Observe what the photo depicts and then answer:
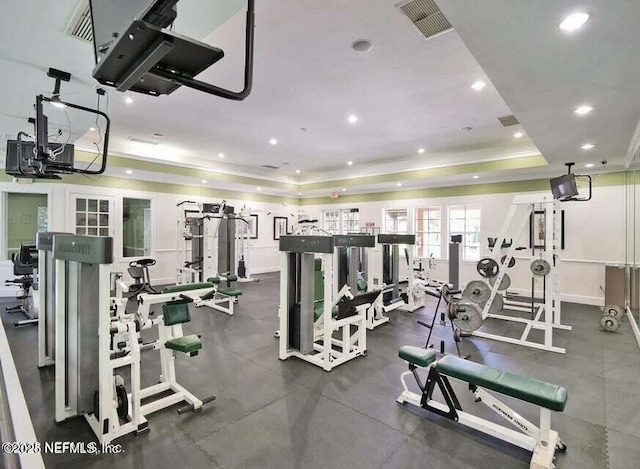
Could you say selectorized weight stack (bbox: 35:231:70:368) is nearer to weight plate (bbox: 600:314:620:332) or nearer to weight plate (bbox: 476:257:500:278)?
weight plate (bbox: 476:257:500:278)

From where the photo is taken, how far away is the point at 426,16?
2553 millimetres

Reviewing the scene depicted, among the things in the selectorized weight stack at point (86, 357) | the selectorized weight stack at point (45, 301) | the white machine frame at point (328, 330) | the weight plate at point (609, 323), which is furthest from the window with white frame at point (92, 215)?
the weight plate at point (609, 323)

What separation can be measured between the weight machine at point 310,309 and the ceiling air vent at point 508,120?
132 inches

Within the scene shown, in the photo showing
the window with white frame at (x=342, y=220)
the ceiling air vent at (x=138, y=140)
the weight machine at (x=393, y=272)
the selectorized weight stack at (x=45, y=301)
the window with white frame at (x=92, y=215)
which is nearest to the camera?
the selectorized weight stack at (x=45, y=301)

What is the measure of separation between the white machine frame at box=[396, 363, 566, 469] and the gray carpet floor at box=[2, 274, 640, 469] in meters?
0.07

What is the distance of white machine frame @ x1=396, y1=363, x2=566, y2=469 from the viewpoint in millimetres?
2049

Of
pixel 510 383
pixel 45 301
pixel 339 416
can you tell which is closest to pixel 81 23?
pixel 45 301

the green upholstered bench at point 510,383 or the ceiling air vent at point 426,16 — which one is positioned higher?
the ceiling air vent at point 426,16

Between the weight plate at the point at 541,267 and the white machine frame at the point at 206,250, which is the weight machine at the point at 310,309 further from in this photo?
the white machine frame at the point at 206,250

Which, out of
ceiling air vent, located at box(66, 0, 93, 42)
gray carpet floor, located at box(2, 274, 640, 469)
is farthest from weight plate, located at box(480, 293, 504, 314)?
ceiling air vent, located at box(66, 0, 93, 42)

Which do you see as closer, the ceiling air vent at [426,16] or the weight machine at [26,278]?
the ceiling air vent at [426,16]

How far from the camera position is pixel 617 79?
101 inches

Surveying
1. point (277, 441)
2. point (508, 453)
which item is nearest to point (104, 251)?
point (277, 441)

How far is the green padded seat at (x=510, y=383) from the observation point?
2027 millimetres
